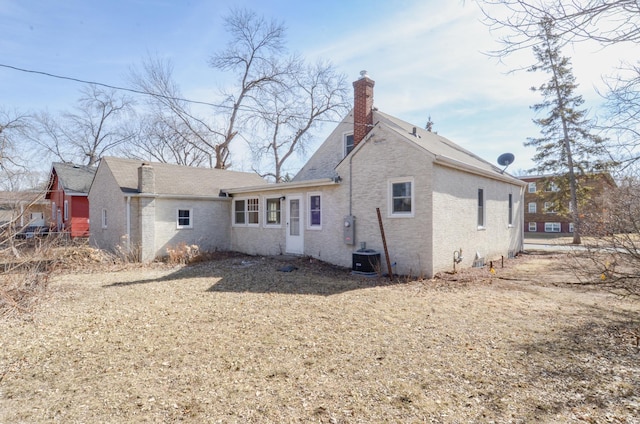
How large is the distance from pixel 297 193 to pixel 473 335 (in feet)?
28.2

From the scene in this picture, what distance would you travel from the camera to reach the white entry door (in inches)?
487

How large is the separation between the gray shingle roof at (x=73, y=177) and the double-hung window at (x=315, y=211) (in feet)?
56.1

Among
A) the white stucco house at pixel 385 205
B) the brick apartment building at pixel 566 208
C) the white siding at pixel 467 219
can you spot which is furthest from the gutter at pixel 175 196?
the brick apartment building at pixel 566 208

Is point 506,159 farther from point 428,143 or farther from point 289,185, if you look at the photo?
point 289,185

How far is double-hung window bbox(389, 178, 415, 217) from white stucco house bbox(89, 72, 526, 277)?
0.03m

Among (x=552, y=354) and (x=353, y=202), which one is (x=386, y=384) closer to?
(x=552, y=354)

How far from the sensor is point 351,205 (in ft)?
35.2

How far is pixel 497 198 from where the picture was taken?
1340cm

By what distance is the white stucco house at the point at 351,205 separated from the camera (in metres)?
9.43

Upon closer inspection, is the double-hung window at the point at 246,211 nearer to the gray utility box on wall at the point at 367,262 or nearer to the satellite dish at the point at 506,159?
the gray utility box on wall at the point at 367,262

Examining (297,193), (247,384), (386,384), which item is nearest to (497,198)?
(297,193)

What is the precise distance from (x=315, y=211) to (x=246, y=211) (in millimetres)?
4283

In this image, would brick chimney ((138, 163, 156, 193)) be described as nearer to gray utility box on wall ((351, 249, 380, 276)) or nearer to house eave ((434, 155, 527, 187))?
gray utility box on wall ((351, 249, 380, 276))

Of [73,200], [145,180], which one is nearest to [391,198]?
[145,180]
